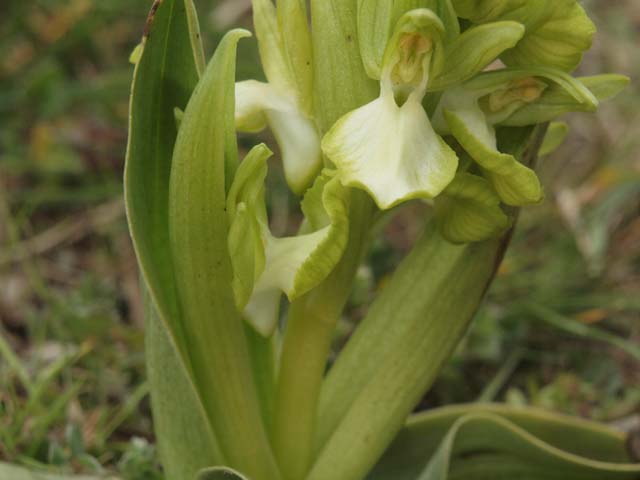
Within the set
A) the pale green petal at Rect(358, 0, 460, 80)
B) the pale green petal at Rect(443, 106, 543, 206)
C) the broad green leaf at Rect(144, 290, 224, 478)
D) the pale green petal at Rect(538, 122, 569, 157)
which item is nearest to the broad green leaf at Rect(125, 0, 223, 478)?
the broad green leaf at Rect(144, 290, 224, 478)

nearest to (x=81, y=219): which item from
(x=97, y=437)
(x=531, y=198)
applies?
(x=97, y=437)

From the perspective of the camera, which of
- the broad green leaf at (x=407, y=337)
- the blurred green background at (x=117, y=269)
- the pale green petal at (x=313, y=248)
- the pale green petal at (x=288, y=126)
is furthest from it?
the blurred green background at (x=117, y=269)

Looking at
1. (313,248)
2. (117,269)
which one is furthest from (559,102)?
(117,269)

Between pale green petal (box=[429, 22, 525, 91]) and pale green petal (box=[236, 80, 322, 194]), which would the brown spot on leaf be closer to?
pale green petal (box=[236, 80, 322, 194])

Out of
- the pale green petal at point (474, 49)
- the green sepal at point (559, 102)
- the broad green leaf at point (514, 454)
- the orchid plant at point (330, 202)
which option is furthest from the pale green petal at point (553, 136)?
the broad green leaf at point (514, 454)

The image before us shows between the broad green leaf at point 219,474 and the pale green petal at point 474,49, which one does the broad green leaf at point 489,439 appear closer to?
the broad green leaf at point 219,474
